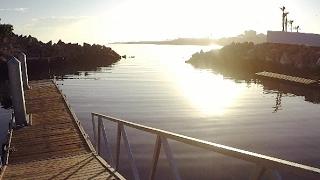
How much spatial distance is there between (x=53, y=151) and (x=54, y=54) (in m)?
112

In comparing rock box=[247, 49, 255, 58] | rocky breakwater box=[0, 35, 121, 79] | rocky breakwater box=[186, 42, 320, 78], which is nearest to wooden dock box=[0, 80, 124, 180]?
rocky breakwater box=[186, 42, 320, 78]

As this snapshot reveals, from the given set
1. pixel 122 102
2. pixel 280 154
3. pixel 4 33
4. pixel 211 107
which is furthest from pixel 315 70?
pixel 4 33

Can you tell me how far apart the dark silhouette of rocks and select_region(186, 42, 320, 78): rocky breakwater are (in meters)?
44.7

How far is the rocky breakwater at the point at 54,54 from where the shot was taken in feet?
307

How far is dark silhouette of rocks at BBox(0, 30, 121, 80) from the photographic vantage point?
93.9m

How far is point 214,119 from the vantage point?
31750mm

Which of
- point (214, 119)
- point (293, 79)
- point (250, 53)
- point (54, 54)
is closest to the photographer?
point (214, 119)

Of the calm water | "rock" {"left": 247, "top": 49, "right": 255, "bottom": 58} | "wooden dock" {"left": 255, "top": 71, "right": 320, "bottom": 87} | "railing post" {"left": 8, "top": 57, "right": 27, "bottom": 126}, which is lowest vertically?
the calm water

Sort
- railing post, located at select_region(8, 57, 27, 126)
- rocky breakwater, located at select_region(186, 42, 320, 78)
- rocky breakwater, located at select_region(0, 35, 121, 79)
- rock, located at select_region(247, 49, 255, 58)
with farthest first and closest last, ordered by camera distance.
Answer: rock, located at select_region(247, 49, 255, 58) → rocky breakwater, located at select_region(0, 35, 121, 79) → rocky breakwater, located at select_region(186, 42, 320, 78) → railing post, located at select_region(8, 57, 27, 126)

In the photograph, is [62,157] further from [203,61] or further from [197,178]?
[203,61]

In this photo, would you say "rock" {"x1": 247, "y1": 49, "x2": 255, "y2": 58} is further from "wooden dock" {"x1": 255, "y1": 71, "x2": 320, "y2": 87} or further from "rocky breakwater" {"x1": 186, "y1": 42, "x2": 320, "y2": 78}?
"wooden dock" {"x1": 255, "y1": 71, "x2": 320, "y2": 87}

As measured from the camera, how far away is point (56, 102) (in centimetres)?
2227

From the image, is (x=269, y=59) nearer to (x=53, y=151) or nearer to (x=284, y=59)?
(x=284, y=59)

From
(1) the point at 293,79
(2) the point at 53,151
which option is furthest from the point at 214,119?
(1) the point at 293,79
